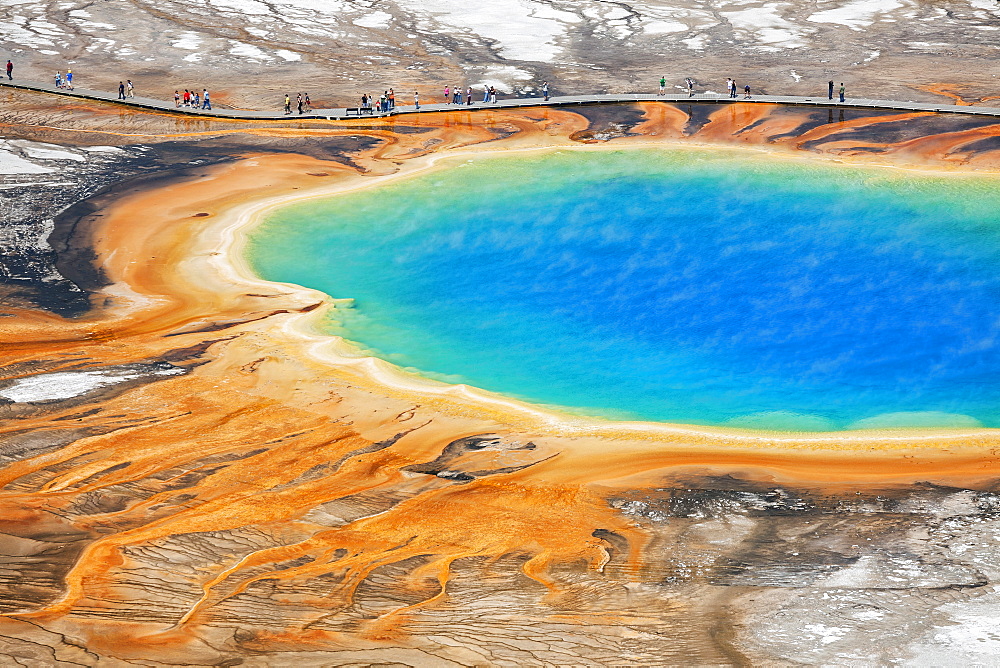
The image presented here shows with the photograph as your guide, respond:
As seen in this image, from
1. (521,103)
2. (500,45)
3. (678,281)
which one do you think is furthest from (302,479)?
(500,45)

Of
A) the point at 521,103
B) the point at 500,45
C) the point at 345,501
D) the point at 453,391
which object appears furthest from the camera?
the point at 500,45

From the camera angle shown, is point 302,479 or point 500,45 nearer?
point 302,479

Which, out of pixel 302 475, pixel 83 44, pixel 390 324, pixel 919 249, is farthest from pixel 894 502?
pixel 83 44

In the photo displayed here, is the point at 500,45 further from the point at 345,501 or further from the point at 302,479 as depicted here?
the point at 345,501

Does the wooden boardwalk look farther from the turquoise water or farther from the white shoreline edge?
the white shoreline edge

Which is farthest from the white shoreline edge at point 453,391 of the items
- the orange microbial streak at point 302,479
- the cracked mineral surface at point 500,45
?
the cracked mineral surface at point 500,45

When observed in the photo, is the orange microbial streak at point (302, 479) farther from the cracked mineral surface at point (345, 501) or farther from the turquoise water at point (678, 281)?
the turquoise water at point (678, 281)

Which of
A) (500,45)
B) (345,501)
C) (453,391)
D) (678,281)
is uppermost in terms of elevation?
(500,45)
